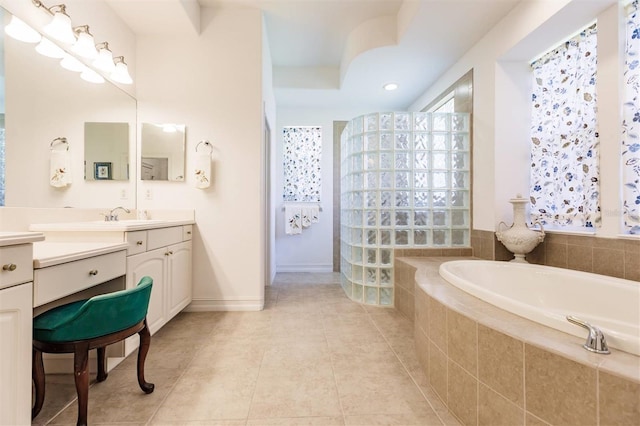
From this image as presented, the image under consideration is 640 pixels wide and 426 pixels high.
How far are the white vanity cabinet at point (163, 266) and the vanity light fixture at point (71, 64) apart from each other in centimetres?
114

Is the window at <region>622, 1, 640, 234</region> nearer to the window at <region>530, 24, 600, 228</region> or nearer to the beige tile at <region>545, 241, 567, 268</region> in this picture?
the window at <region>530, 24, 600, 228</region>

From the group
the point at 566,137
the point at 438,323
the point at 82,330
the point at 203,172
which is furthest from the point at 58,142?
the point at 566,137

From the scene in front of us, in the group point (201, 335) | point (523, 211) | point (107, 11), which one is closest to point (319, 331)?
point (201, 335)

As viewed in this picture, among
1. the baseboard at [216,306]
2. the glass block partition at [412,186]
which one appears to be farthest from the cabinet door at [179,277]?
the glass block partition at [412,186]

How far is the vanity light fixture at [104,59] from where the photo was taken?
1.88 m

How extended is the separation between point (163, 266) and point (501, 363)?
76.0 inches

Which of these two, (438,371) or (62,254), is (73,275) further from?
(438,371)

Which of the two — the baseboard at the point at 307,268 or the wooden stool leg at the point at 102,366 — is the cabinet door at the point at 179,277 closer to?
the wooden stool leg at the point at 102,366

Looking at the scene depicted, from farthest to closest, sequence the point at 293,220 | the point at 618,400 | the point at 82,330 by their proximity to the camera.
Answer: the point at 293,220 → the point at 82,330 → the point at 618,400

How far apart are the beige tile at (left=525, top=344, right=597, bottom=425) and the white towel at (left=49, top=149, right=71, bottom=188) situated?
7.94 ft

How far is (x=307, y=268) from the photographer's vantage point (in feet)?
12.9

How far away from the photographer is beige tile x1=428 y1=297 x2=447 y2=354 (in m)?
1.22

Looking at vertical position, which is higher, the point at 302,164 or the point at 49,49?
the point at 49,49

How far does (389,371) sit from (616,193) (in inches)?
64.3
